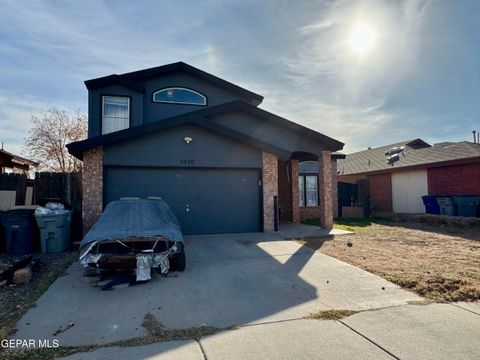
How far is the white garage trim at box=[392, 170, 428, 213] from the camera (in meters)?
17.6

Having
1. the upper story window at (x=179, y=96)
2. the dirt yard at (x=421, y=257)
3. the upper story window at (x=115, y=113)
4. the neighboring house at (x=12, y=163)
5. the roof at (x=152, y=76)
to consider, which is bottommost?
the dirt yard at (x=421, y=257)

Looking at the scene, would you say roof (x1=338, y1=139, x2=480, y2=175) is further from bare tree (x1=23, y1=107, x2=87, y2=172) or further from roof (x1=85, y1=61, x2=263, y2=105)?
bare tree (x1=23, y1=107, x2=87, y2=172)

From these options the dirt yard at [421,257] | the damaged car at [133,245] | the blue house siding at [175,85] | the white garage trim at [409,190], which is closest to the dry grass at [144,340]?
the damaged car at [133,245]

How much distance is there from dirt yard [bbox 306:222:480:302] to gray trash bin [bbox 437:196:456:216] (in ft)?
10.5

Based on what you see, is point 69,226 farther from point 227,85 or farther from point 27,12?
point 227,85

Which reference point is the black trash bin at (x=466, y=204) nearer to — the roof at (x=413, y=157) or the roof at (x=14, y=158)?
the roof at (x=413, y=157)

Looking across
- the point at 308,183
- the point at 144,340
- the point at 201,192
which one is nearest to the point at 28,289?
the point at 144,340

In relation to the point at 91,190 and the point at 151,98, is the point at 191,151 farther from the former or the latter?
the point at 151,98

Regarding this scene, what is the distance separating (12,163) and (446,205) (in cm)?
2578

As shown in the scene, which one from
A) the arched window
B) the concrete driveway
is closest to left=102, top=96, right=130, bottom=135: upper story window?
the concrete driveway

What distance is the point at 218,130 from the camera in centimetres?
1055

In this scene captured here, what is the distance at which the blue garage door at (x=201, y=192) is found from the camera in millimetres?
10094

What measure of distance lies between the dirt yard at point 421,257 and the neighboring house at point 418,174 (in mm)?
4793

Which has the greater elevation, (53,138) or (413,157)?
(53,138)
